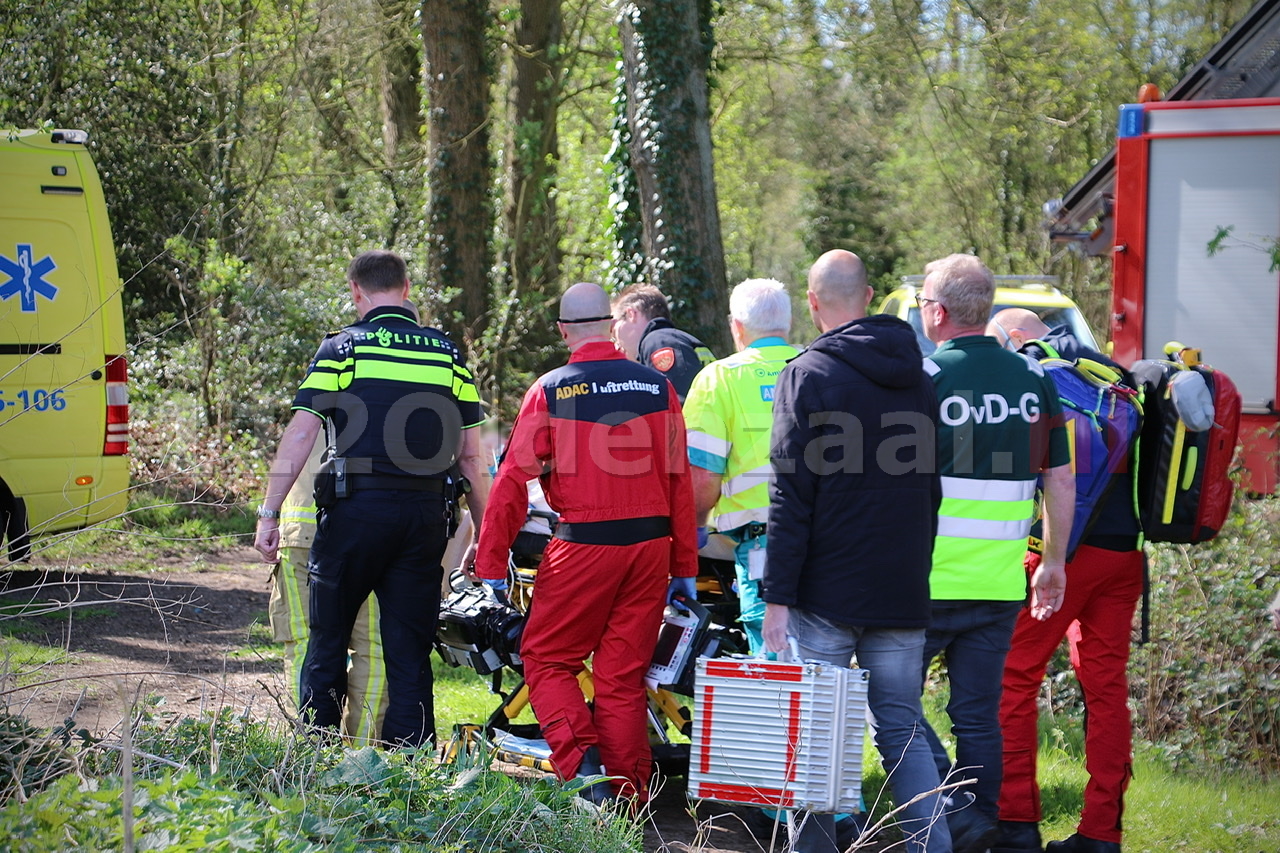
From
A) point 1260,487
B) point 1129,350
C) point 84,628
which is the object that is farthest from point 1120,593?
point 1129,350

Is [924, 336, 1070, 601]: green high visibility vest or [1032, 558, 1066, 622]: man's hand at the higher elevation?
[924, 336, 1070, 601]: green high visibility vest

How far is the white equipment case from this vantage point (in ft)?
12.5

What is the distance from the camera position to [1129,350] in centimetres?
1037

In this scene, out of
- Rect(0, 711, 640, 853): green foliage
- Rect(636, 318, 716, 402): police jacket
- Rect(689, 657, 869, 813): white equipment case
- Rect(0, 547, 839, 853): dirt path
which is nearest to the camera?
Rect(0, 711, 640, 853): green foliage

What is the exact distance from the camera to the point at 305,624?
4.92 metres

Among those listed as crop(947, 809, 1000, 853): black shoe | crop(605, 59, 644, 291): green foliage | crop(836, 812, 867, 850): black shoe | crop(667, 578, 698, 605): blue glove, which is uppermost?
crop(605, 59, 644, 291): green foliage

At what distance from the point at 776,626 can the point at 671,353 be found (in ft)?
7.75

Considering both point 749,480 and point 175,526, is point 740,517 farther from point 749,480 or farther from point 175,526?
point 175,526

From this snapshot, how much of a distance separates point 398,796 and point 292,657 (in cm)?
187

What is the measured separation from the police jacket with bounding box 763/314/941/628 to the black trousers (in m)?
1.44

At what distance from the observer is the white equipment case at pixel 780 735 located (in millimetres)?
3824

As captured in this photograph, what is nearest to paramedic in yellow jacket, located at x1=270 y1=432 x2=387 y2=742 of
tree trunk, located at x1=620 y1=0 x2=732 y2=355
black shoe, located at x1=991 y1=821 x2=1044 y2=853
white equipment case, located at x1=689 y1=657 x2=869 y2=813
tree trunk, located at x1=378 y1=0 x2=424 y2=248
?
white equipment case, located at x1=689 y1=657 x2=869 y2=813

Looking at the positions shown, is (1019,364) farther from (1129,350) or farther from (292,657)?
(1129,350)

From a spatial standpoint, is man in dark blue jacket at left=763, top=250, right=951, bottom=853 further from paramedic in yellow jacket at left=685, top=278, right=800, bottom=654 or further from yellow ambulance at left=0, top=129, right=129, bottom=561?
yellow ambulance at left=0, top=129, right=129, bottom=561
